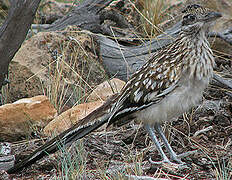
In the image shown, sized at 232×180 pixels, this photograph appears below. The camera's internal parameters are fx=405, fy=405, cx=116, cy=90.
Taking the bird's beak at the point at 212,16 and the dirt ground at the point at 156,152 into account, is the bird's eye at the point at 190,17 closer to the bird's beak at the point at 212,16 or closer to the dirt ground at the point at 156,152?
the bird's beak at the point at 212,16

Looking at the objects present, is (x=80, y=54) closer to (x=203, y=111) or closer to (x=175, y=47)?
(x=203, y=111)

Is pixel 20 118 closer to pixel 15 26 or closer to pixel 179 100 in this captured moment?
pixel 15 26

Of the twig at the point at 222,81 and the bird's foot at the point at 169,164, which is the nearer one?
the bird's foot at the point at 169,164

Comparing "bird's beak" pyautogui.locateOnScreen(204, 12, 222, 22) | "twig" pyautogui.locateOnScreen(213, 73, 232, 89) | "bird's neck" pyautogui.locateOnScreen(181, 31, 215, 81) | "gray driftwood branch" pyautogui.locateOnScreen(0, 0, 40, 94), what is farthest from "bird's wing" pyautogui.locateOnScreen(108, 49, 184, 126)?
"twig" pyautogui.locateOnScreen(213, 73, 232, 89)

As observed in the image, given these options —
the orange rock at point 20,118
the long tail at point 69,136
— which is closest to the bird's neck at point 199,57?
the long tail at point 69,136

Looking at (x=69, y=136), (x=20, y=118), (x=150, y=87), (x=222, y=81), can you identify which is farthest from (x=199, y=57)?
(x=20, y=118)

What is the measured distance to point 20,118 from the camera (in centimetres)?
534

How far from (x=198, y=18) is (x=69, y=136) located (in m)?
1.80

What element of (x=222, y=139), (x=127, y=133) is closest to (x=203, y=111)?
(x=222, y=139)

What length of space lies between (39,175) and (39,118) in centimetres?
132

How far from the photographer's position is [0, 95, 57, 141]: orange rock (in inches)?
208

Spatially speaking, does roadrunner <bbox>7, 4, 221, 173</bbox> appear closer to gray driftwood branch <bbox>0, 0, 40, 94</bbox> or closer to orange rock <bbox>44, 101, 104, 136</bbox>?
orange rock <bbox>44, 101, 104, 136</bbox>

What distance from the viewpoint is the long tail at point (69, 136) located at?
421 cm

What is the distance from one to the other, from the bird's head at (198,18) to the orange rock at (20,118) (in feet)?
7.55
